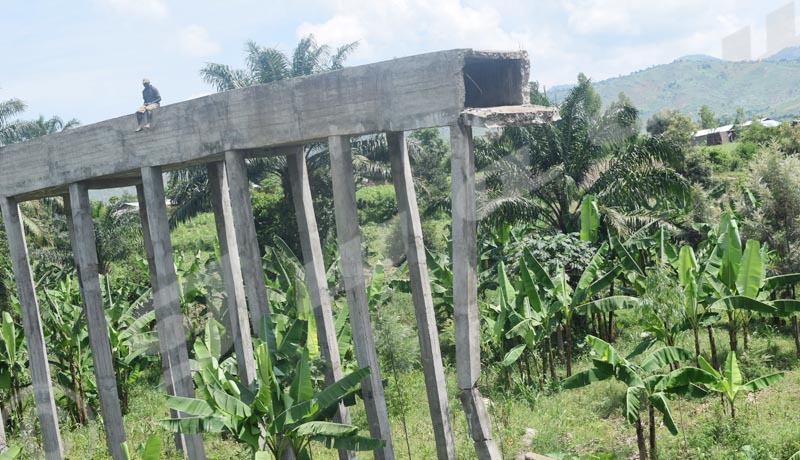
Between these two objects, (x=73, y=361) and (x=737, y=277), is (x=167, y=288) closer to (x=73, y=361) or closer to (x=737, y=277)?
(x=73, y=361)

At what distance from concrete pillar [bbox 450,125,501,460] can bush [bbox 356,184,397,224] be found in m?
24.3

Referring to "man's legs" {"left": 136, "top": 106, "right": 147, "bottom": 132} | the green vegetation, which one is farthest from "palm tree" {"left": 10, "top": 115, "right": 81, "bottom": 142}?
"man's legs" {"left": 136, "top": 106, "right": 147, "bottom": 132}

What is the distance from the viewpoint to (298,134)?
6.64m

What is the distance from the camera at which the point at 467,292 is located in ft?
19.7

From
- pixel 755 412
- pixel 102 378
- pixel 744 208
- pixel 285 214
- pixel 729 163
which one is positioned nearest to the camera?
pixel 102 378

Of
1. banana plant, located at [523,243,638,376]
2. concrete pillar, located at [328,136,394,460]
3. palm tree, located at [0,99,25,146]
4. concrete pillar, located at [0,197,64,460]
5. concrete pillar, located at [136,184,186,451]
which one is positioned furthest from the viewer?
palm tree, located at [0,99,25,146]

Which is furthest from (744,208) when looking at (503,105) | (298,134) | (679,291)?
(298,134)

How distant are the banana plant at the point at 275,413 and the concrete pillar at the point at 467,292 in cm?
103

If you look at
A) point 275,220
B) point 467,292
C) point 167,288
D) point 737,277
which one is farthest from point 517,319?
point 275,220

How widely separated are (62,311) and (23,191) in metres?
6.69

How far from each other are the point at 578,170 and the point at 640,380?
304 inches

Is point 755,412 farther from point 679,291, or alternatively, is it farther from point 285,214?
point 285,214

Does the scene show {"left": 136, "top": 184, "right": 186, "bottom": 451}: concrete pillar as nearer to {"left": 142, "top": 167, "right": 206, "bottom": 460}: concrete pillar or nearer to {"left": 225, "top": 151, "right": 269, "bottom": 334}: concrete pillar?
{"left": 142, "top": 167, "right": 206, "bottom": 460}: concrete pillar

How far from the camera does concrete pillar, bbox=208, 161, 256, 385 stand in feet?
28.3
